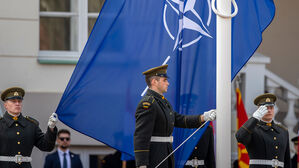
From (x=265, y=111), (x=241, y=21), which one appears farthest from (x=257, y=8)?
(x=265, y=111)

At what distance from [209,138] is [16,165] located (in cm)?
251

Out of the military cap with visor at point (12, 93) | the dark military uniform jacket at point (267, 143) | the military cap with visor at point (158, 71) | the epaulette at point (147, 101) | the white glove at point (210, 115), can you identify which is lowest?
the dark military uniform jacket at point (267, 143)

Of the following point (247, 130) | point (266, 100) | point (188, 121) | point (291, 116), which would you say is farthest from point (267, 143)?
point (291, 116)

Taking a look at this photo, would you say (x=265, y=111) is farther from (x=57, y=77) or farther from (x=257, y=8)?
(x=57, y=77)

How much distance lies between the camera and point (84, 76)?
8.16 meters

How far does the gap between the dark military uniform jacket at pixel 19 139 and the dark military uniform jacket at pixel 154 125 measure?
1.28m

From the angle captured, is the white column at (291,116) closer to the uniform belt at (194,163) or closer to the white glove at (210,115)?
the uniform belt at (194,163)

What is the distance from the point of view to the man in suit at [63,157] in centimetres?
1060

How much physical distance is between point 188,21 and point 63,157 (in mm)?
3504

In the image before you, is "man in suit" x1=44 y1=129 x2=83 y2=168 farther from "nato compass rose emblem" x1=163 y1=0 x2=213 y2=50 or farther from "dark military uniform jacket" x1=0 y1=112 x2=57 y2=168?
"nato compass rose emblem" x1=163 y1=0 x2=213 y2=50

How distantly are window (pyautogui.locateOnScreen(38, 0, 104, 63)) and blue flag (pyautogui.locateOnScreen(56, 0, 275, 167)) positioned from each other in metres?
3.59

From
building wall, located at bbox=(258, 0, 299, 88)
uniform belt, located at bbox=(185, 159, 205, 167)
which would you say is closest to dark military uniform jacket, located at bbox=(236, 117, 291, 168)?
uniform belt, located at bbox=(185, 159, 205, 167)

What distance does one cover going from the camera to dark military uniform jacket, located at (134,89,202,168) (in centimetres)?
741

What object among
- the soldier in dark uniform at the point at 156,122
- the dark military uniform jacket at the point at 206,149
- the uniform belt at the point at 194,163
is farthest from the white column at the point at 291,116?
the soldier in dark uniform at the point at 156,122
